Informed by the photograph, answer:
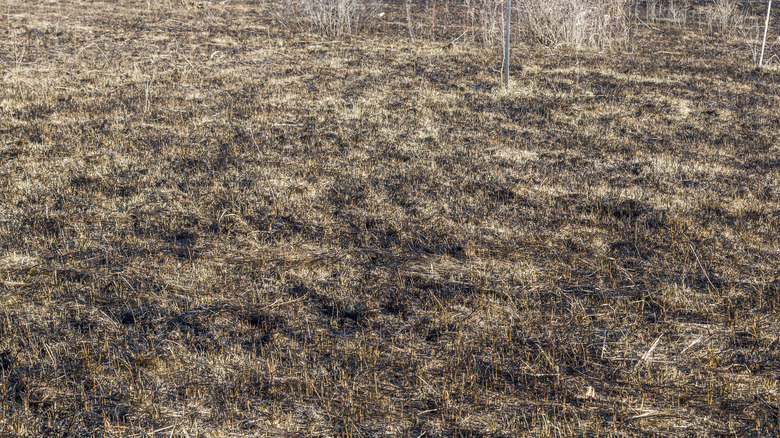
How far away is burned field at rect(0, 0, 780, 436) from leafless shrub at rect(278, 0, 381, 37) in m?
5.22

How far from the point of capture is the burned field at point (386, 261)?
3.23 meters

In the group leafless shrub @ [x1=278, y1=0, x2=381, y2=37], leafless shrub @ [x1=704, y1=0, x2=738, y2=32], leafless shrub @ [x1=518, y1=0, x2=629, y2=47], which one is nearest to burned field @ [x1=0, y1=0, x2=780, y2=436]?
leafless shrub @ [x1=518, y1=0, x2=629, y2=47]

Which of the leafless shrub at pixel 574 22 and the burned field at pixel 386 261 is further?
the leafless shrub at pixel 574 22

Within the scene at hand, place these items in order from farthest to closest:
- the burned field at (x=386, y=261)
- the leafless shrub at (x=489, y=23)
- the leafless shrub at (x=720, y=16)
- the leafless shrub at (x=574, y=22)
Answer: the leafless shrub at (x=720, y=16) < the leafless shrub at (x=489, y=23) < the leafless shrub at (x=574, y=22) < the burned field at (x=386, y=261)

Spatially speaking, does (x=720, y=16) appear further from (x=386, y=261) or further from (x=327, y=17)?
(x=386, y=261)

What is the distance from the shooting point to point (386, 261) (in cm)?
463

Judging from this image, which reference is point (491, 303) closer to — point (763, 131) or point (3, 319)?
point (3, 319)

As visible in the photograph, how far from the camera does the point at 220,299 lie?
415cm

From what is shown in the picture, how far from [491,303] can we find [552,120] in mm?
4834

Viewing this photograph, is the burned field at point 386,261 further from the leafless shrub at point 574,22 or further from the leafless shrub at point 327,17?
the leafless shrub at point 327,17

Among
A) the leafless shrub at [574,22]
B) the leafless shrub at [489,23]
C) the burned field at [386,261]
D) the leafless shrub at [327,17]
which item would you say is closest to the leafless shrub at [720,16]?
the leafless shrub at [574,22]

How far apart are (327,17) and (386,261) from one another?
1125cm

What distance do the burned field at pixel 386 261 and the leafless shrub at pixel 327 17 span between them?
522 cm

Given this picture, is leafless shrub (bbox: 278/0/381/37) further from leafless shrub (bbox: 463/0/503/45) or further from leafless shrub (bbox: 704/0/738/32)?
leafless shrub (bbox: 704/0/738/32)
